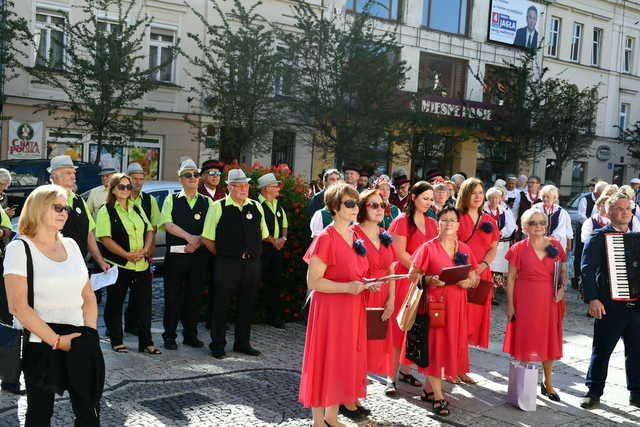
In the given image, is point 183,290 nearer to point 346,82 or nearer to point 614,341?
point 614,341

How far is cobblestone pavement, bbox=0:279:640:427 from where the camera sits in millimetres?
5961

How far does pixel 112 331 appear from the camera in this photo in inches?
309

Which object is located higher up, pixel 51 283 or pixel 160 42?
pixel 160 42

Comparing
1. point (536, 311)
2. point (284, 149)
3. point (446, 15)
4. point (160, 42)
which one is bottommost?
point (536, 311)

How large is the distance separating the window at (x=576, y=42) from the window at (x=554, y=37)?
1215mm

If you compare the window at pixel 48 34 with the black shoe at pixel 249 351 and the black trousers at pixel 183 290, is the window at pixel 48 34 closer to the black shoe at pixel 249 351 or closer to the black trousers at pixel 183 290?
the black trousers at pixel 183 290

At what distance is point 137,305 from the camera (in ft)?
25.8

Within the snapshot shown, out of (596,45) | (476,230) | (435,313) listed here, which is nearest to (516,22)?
(596,45)

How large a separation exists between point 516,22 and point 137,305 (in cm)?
2933

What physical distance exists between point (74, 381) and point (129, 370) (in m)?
2.79

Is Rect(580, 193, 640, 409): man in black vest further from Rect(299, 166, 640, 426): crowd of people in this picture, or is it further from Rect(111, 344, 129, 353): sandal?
Rect(111, 344, 129, 353): sandal

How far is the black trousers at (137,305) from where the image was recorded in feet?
25.6

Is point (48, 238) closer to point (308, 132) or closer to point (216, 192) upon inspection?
point (216, 192)

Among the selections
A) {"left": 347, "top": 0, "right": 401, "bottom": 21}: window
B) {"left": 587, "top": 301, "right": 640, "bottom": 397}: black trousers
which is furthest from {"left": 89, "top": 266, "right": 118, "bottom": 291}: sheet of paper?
{"left": 347, "top": 0, "right": 401, "bottom": 21}: window
